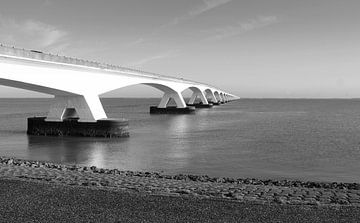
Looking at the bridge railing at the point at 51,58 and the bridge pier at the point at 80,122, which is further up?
the bridge railing at the point at 51,58

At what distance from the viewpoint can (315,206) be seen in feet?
26.8

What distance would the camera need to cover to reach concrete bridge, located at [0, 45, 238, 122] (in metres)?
23.9

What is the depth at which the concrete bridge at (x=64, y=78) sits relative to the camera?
23859 mm

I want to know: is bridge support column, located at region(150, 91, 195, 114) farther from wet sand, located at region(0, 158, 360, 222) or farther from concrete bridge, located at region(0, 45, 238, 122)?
wet sand, located at region(0, 158, 360, 222)

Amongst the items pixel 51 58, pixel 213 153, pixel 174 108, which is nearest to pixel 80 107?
pixel 51 58

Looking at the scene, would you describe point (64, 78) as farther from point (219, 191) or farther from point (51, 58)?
point (219, 191)

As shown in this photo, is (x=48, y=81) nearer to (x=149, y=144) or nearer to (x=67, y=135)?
(x=67, y=135)

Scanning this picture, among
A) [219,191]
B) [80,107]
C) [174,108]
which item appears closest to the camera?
[219,191]

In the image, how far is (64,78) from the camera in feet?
95.2

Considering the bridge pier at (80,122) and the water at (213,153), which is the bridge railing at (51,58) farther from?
the water at (213,153)

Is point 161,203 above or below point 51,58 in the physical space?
below

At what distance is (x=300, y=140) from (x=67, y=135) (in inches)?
792

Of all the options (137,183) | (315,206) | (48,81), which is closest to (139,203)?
(137,183)

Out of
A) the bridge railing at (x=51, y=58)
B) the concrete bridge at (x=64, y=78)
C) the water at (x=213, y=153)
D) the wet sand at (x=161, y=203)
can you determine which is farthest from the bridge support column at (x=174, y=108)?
the wet sand at (x=161, y=203)
